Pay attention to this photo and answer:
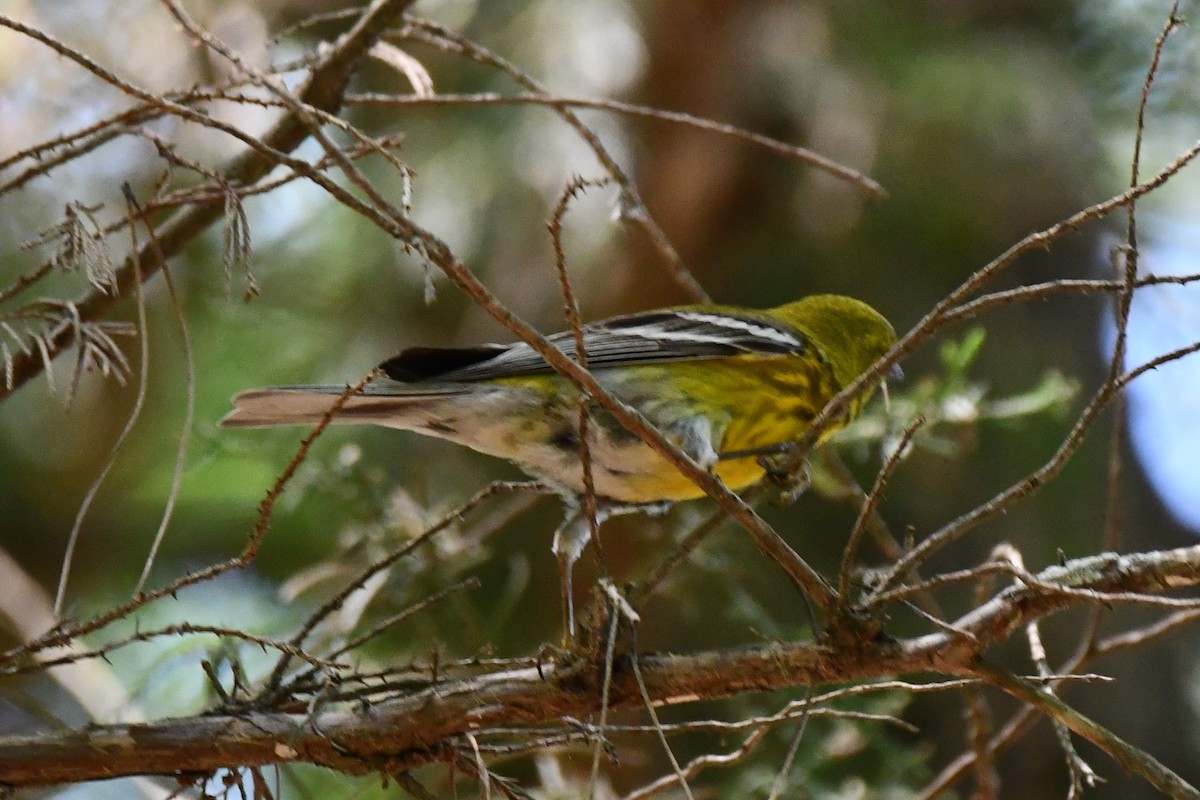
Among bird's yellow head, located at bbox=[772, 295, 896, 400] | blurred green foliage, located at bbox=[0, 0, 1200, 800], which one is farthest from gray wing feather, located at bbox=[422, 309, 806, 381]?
blurred green foliage, located at bbox=[0, 0, 1200, 800]

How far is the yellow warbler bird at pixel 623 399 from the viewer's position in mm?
3154

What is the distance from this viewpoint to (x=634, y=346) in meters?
3.56

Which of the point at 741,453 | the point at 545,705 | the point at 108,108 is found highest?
the point at 108,108

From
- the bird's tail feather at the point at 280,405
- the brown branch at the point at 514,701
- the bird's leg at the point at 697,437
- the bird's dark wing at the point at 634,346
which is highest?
the bird's dark wing at the point at 634,346

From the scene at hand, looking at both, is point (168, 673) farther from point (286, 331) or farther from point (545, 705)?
point (286, 331)

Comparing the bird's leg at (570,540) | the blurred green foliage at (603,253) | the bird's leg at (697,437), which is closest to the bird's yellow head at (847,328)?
the bird's leg at (697,437)

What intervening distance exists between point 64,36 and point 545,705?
3475 millimetres

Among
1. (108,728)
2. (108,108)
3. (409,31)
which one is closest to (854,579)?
(108,728)

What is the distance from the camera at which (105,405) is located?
500 cm

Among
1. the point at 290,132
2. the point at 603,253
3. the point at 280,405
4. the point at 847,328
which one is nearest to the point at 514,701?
the point at 280,405

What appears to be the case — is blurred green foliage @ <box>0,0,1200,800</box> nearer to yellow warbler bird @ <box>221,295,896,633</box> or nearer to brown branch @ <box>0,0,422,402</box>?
yellow warbler bird @ <box>221,295,896,633</box>

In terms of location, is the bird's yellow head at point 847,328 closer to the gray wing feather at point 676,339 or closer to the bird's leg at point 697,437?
the gray wing feather at point 676,339

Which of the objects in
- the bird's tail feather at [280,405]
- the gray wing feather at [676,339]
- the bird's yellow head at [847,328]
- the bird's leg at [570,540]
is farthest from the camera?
the bird's yellow head at [847,328]

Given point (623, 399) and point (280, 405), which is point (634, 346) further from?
point (280, 405)
